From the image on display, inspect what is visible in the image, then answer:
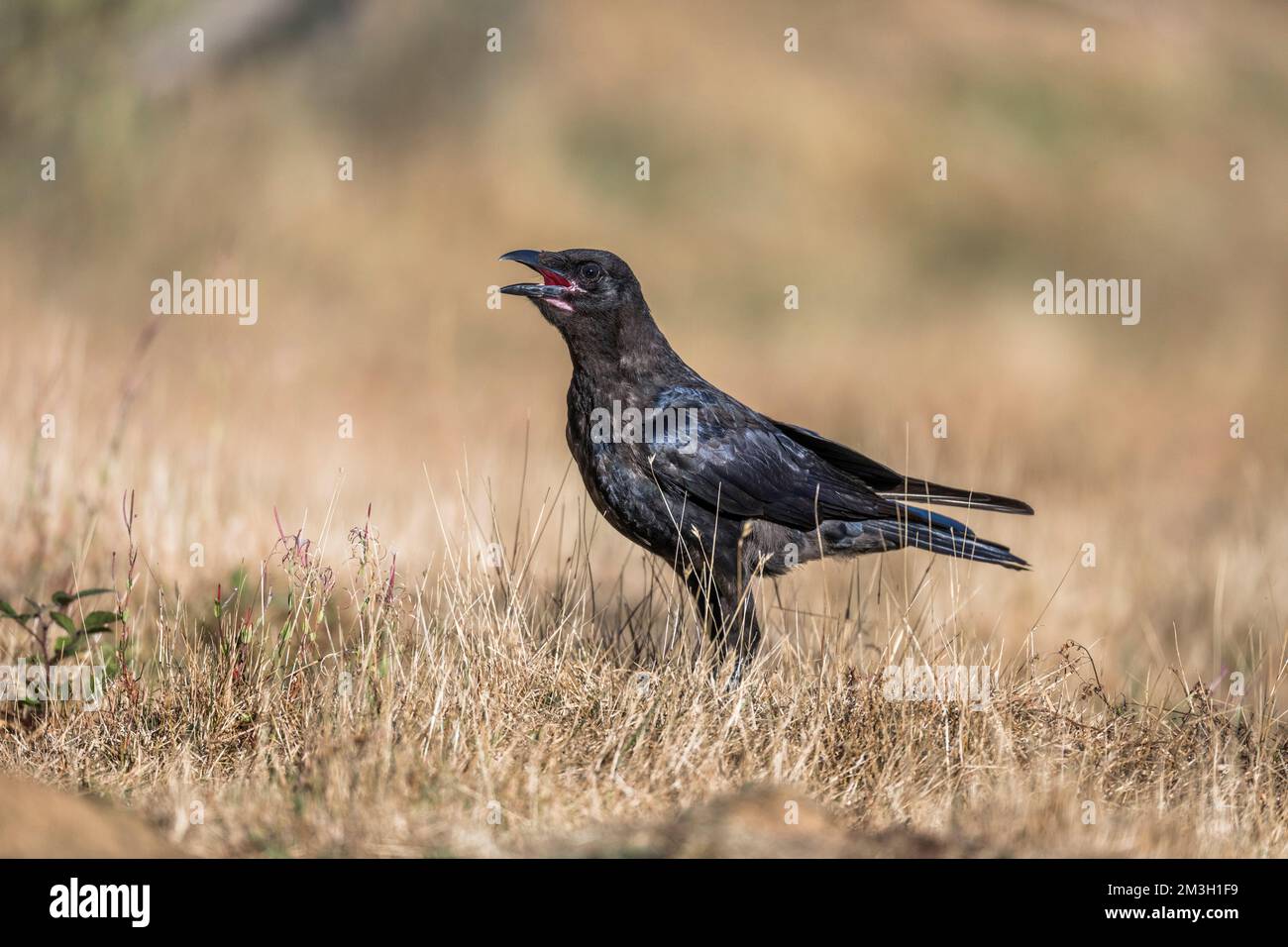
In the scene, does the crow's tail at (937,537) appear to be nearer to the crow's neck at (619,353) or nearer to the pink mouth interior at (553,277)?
the crow's neck at (619,353)

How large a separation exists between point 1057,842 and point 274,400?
11548mm

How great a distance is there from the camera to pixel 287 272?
21969 mm

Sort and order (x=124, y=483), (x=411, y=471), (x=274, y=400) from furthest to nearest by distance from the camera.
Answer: (x=274, y=400)
(x=411, y=471)
(x=124, y=483)

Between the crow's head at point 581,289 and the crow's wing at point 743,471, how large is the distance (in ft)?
1.43

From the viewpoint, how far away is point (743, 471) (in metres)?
5.78

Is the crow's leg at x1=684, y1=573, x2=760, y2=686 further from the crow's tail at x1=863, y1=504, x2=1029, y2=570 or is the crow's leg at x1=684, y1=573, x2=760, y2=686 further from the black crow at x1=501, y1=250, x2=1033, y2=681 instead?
the crow's tail at x1=863, y1=504, x2=1029, y2=570

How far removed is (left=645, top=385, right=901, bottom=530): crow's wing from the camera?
5.65m

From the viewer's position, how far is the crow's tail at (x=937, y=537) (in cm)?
584

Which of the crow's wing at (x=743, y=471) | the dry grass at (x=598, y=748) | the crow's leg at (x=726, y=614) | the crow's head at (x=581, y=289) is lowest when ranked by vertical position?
the dry grass at (x=598, y=748)

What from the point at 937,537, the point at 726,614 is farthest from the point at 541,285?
the point at 937,537

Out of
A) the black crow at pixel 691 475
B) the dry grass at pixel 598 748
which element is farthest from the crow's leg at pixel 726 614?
the dry grass at pixel 598 748

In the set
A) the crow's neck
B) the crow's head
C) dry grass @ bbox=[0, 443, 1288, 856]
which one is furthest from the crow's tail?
the crow's head
